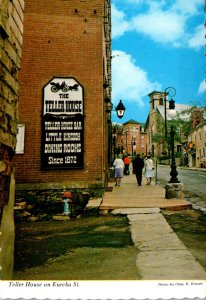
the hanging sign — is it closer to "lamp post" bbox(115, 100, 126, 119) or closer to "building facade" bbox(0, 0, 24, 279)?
"lamp post" bbox(115, 100, 126, 119)

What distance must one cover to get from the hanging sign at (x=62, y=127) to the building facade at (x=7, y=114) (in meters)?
5.62

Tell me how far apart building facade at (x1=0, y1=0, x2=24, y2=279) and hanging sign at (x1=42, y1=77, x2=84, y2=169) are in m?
5.62

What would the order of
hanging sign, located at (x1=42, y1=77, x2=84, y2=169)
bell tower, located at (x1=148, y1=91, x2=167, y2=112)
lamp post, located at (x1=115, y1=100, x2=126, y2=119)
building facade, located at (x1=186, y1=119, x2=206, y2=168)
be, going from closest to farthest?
1. hanging sign, located at (x1=42, y1=77, x2=84, y2=169)
2. bell tower, located at (x1=148, y1=91, x2=167, y2=112)
3. lamp post, located at (x1=115, y1=100, x2=126, y2=119)
4. building facade, located at (x1=186, y1=119, x2=206, y2=168)

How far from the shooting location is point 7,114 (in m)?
3.56

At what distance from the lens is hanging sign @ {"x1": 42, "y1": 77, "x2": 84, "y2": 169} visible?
9.52 metres

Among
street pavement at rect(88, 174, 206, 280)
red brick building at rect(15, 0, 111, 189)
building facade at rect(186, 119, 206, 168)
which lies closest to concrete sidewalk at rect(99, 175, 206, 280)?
street pavement at rect(88, 174, 206, 280)

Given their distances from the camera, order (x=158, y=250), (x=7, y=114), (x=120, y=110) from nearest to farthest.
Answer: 1. (x=7, y=114)
2. (x=158, y=250)
3. (x=120, y=110)

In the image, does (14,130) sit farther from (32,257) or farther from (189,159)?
(189,159)

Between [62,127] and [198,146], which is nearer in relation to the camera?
[62,127]

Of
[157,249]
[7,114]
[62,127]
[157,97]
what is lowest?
[157,249]

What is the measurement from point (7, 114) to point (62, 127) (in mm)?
6007

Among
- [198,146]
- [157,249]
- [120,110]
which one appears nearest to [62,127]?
[120,110]

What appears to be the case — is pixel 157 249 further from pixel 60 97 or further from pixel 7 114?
pixel 60 97

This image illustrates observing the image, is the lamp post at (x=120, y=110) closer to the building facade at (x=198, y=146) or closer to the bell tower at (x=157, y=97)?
the bell tower at (x=157, y=97)
